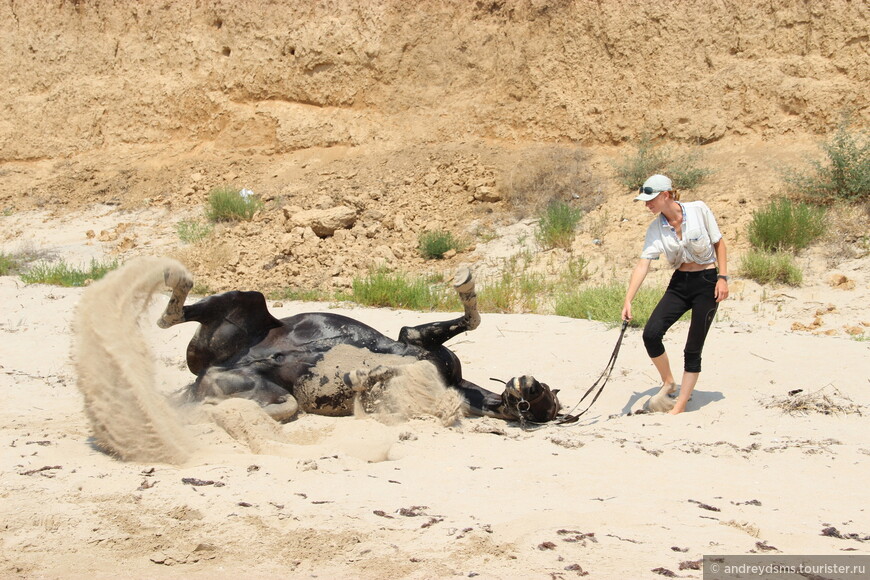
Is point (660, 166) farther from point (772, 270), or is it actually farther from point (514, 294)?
point (514, 294)

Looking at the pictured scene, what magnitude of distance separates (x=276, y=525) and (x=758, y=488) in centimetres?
204

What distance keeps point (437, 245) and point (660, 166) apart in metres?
3.21

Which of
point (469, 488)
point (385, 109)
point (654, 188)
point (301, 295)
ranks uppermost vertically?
point (385, 109)

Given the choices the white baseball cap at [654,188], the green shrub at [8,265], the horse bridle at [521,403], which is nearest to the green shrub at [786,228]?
the white baseball cap at [654,188]

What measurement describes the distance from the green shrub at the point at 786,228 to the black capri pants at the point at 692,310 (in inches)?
176

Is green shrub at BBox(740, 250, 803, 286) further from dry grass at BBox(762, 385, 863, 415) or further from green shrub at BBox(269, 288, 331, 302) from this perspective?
green shrub at BBox(269, 288, 331, 302)

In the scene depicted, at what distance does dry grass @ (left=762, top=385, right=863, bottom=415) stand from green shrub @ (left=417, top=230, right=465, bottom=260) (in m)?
6.10

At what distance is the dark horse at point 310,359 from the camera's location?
4.76 meters

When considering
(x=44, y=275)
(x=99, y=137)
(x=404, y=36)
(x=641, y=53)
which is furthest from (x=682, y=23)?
(x=99, y=137)

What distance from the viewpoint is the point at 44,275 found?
9.31 metres

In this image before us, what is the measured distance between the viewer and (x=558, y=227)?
1058 centimetres

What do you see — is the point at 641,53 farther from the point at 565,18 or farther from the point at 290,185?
the point at 290,185

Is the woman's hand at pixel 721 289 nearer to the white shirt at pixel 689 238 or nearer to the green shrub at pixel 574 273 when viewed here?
the white shirt at pixel 689 238

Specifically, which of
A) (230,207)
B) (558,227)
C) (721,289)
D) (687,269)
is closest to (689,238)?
(687,269)
